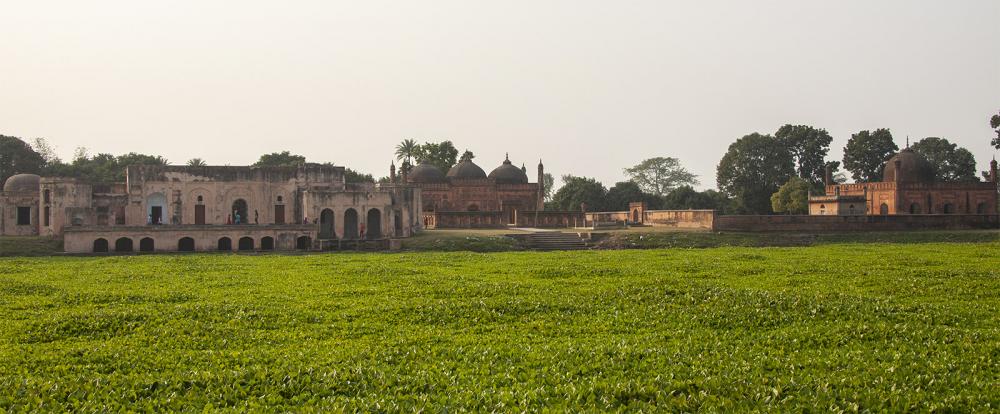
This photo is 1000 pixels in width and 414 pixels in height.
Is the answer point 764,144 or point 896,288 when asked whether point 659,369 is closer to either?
point 896,288

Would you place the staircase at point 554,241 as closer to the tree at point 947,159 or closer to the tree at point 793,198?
the tree at point 793,198

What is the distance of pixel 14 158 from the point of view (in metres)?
52.8

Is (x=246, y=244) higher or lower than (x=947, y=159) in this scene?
lower

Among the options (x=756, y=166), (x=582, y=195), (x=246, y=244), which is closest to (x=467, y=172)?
(x=582, y=195)

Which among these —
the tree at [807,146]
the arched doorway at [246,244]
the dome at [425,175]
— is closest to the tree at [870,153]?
the tree at [807,146]

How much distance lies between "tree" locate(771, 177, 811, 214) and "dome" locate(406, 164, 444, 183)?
21967mm

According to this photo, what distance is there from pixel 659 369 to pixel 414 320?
3.91 metres

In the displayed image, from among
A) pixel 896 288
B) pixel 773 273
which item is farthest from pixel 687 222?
pixel 896 288

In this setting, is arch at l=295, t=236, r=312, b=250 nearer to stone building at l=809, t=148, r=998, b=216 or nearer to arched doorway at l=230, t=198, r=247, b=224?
arched doorway at l=230, t=198, r=247, b=224

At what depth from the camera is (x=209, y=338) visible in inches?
369

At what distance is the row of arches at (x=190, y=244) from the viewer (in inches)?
1190

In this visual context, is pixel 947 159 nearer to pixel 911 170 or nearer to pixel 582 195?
pixel 911 170

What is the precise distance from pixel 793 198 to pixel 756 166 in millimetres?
11089

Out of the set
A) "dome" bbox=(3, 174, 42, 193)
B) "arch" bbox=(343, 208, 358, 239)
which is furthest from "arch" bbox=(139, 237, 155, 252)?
"dome" bbox=(3, 174, 42, 193)
